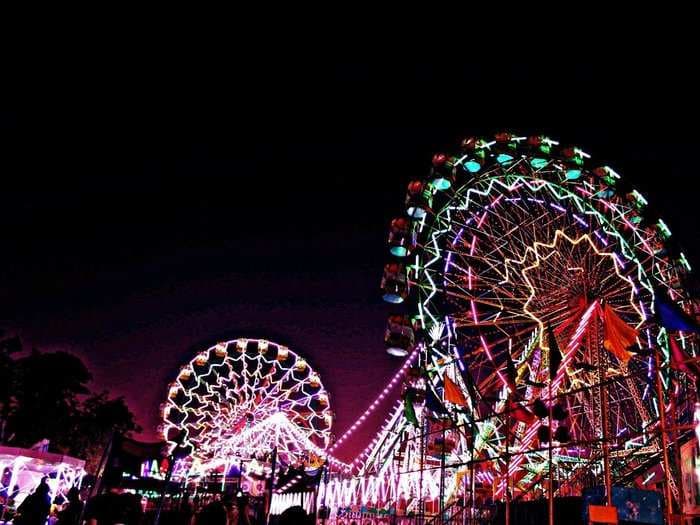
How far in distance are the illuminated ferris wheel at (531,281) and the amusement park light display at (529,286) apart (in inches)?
1.7

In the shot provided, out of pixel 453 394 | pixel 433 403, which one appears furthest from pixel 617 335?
pixel 433 403

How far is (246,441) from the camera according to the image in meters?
32.0

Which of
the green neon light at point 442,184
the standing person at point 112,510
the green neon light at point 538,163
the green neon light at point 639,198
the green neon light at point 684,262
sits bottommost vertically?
the standing person at point 112,510

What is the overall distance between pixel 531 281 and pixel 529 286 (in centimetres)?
19

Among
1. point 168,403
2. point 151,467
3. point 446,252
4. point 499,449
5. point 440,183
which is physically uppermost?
point 440,183

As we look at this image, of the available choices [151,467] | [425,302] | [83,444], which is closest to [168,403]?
[83,444]

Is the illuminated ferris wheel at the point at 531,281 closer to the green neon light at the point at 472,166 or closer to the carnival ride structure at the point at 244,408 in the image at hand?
the green neon light at the point at 472,166

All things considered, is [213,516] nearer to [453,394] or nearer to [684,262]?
[453,394]

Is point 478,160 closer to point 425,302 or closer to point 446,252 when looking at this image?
point 446,252

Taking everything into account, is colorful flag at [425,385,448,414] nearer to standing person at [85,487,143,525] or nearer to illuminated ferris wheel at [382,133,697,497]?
illuminated ferris wheel at [382,133,697,497]

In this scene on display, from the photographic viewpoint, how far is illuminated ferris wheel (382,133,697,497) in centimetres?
1780

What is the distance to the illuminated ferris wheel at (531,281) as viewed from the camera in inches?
701

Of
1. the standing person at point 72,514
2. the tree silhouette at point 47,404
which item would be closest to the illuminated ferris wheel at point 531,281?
the standing person at point 72,514

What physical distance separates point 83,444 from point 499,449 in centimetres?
3150
